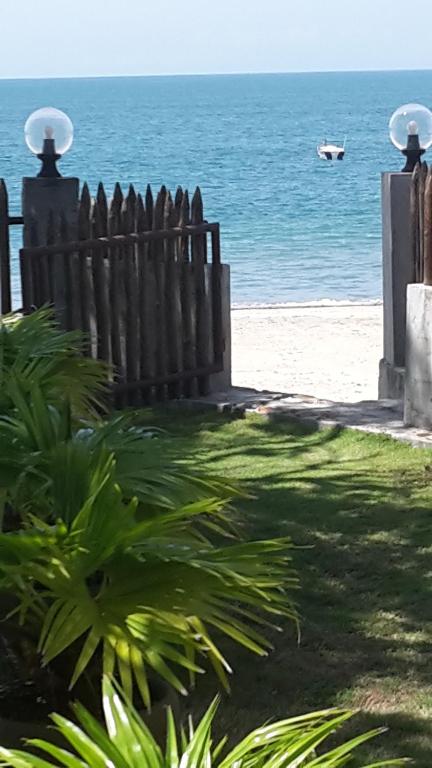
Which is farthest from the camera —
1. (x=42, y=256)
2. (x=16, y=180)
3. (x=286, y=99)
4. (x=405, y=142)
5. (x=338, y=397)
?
(x=286, y=99)

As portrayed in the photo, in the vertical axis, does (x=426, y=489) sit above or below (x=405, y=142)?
below

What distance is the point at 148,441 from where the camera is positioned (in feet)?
13.2

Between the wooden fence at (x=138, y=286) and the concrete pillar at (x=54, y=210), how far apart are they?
0.04 feet

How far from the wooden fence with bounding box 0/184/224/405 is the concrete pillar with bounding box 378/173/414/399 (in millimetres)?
1224

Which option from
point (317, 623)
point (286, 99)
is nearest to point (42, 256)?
point (317, 623)

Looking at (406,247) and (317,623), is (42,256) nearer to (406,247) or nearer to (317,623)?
(406,247)

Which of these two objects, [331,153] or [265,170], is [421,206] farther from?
[331,153]

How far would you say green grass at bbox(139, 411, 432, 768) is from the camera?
453 cm

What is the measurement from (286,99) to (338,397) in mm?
168825

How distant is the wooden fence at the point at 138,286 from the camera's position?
29.7ft

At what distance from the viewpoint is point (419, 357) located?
8.38 meters

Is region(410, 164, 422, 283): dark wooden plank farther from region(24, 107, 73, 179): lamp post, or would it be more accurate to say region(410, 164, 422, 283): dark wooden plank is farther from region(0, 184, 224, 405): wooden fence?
region(24, 107, 73, 179): lamp post

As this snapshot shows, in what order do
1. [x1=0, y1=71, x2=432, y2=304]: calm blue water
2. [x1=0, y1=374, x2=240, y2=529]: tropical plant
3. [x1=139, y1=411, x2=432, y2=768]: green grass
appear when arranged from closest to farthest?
1. [x1=0, y1=374, x2=240, y2=529]: tropical plant
2. [x1=139, y1=411, x2=432, y2=768]: green grass
3. [x1=0, y1=71, x2=432, y2=304]: calm blue water

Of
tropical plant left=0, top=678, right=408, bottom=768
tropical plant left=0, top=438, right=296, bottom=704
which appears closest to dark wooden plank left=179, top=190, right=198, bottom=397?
tropical plant left=0, top=438, right=296, bottom=704
